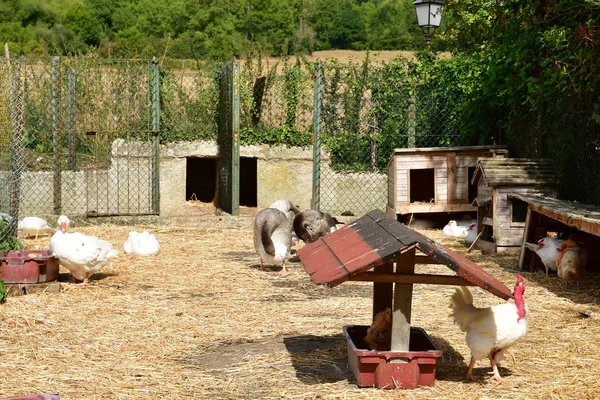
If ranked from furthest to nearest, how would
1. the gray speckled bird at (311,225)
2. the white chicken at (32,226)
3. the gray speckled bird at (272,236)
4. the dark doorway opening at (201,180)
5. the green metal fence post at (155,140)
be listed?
the dark doorway opening at (201,180)
the green metal fence post at (155,140)
the white chicken at (32,226)
the gray speckled bird at (311,225)
the gray speckled bird at (272,236)

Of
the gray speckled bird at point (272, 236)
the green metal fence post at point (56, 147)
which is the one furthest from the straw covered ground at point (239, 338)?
the green metal fence post at point (56, 147)

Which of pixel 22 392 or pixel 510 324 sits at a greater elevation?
pixel 510 324

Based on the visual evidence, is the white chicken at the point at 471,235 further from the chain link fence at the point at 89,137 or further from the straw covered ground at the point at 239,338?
the chain link fence at the point at 89,137

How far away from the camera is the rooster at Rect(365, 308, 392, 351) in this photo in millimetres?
5605

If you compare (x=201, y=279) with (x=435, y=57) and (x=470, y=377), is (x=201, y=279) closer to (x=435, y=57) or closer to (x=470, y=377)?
(x=470, y=377)

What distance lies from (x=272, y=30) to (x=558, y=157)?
5535 cm

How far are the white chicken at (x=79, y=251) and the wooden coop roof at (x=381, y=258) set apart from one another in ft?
11.2

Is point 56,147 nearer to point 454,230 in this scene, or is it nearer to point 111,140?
point 111,140

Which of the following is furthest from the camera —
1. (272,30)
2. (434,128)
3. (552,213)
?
(272,30)

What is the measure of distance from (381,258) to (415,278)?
408 mm

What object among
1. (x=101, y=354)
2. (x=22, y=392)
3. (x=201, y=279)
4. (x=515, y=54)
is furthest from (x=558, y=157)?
(x=22, y=392)

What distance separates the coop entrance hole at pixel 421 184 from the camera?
15172 millimetres

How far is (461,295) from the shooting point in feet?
18.6

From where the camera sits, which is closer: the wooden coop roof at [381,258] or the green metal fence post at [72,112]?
the wooden coop roof at [381,258]
